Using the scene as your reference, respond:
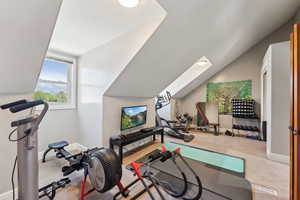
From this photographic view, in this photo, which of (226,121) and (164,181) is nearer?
(164,181)

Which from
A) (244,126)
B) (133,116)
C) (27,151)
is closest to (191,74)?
(244,126)

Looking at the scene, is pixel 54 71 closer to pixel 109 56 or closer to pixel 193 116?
pixel 109 56

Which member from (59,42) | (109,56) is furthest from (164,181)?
(59,42)

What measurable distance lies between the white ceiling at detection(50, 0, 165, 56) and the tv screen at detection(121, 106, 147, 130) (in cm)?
164

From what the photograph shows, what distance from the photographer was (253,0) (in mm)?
2438

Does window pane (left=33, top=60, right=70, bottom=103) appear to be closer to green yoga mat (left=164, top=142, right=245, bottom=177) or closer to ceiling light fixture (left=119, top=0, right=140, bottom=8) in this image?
ceiling light fixture (left=119, top=0, right=140, bottom=8)

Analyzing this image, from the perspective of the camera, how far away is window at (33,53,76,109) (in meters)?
3.12

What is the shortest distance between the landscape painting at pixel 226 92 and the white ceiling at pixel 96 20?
4.36 metres

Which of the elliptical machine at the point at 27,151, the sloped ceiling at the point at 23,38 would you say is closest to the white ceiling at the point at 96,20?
the sloped ceiling at the point at 23,38

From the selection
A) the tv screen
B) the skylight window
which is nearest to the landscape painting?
the skylight window

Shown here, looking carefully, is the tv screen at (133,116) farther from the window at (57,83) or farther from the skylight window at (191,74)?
the skylight window at (191,74)

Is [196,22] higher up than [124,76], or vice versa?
[196,22]

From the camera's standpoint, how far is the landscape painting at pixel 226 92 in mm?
4801

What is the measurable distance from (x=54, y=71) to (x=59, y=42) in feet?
2.94
